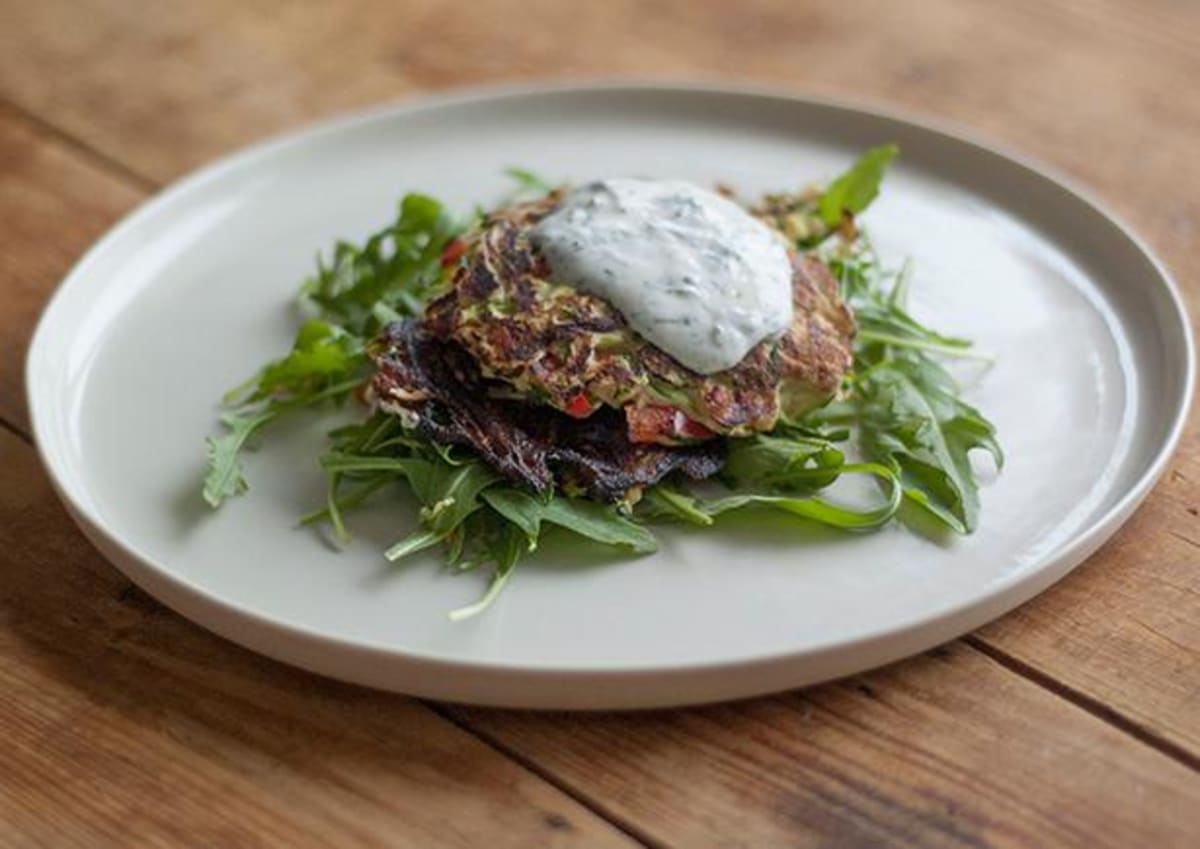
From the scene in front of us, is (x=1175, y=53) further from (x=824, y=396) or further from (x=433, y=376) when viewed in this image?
(x=433, y=376)

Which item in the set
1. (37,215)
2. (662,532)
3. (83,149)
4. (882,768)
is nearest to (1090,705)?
(882,768)

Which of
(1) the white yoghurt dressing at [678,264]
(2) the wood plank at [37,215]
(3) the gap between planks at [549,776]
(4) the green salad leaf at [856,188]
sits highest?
(4) the green salad leaf at [856,188]

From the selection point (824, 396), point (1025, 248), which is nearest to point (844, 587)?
point (824, 396)

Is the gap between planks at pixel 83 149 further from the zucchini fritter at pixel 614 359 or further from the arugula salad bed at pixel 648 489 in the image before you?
the zucchini fritter at pixel 614 359

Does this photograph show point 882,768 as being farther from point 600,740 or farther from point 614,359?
point 614,359

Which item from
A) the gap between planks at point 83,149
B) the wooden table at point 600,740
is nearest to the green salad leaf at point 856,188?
the wooden table at point 600,740
